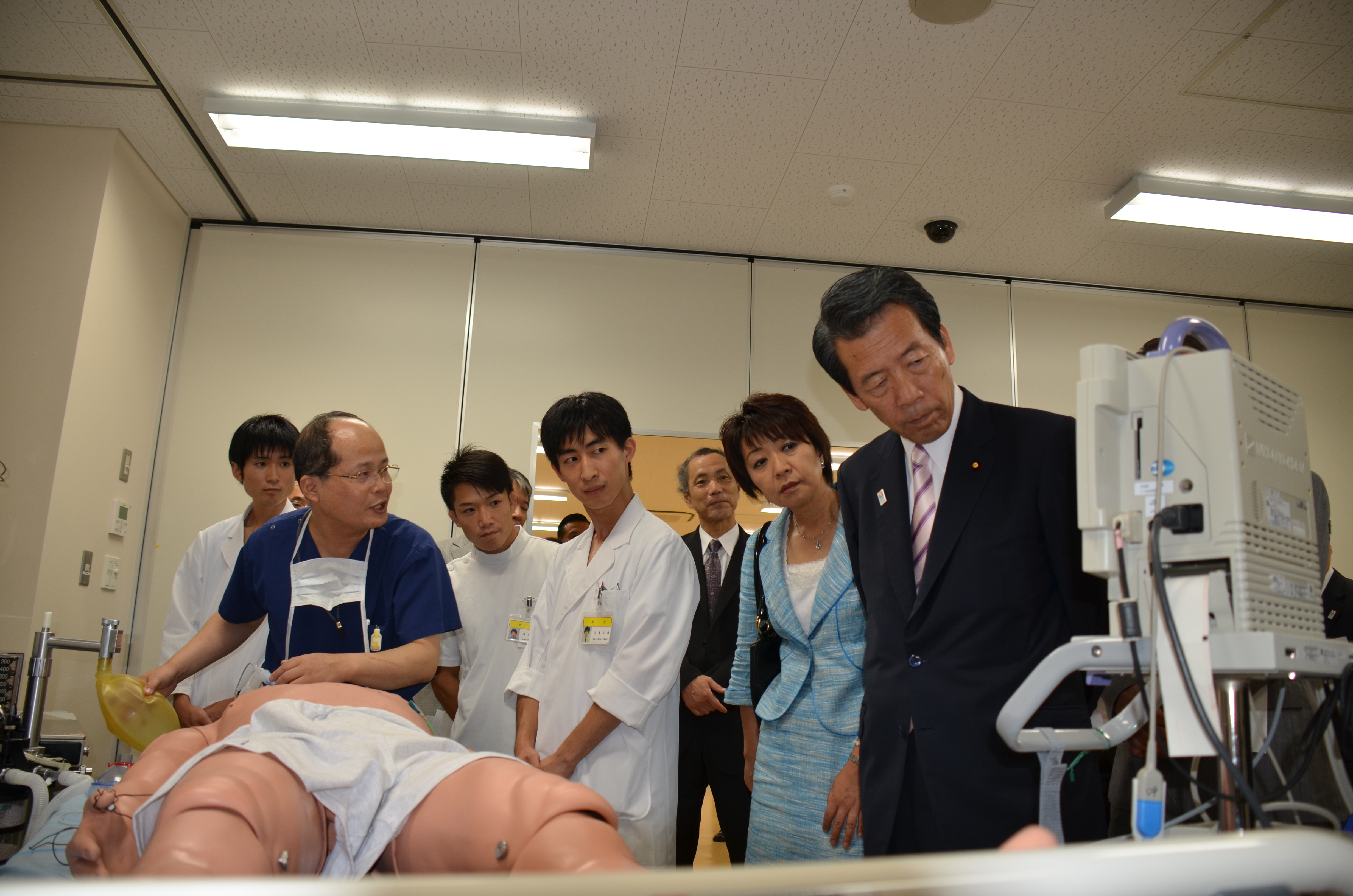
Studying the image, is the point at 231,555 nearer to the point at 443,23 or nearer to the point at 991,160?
the point at 443,23

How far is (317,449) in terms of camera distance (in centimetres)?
201

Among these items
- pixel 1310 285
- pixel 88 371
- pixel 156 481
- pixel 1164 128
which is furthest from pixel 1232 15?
pixel 156 481

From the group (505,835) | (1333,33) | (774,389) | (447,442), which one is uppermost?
(1333,33)

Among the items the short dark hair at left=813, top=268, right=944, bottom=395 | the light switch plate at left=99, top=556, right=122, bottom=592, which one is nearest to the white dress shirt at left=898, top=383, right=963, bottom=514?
the short dark hair at left=813, top=268, right=944, bottom=395

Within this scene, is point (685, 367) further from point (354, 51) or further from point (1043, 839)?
point (1043, 839)

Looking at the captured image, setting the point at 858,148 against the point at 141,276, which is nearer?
the point at 858,148

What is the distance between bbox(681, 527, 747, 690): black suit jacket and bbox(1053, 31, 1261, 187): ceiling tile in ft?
7.93

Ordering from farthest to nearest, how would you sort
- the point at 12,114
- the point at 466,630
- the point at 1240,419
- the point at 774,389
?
the point at 774,389 → the point at 12,114 → the point at 466,630 → the point at 1240,419

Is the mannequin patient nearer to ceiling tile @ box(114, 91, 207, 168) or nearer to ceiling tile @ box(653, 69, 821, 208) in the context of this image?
ceiling tile @ box(653, 69, 821, 208)

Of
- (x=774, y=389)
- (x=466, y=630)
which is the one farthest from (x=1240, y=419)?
(x=774, y=389)

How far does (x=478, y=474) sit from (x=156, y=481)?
7.56 ft

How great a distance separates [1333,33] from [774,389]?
2699 mm

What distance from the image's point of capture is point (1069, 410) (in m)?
4.97

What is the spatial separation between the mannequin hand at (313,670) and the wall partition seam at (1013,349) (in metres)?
4.09
